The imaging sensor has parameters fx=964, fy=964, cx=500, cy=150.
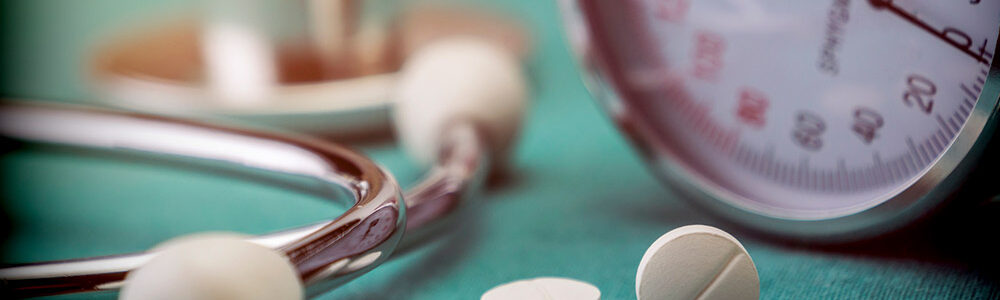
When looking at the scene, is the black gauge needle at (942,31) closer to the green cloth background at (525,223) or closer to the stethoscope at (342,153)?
the green cloth background at (525,223)

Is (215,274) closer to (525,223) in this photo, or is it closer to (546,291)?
(546,291)

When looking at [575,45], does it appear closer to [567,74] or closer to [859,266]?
[859,266]

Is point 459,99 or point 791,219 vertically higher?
point 459,99

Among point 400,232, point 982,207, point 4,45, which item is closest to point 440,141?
point 400,232

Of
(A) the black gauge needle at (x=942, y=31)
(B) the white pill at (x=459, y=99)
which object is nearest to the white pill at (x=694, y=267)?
(A) the black gauge needle at (x=942, y=31)

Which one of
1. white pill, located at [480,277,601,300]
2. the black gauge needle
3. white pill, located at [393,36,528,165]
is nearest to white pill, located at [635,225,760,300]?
white pill, located at [480,277,601,300]

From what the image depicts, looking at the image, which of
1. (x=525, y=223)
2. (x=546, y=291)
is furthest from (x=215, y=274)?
(x=525, y=223)
